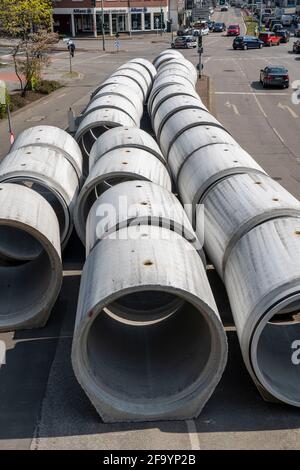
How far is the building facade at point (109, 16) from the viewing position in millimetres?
67625

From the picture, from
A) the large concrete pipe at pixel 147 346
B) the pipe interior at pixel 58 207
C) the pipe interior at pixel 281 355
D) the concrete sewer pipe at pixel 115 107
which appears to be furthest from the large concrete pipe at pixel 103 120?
the pipe interior at pixel 281 355

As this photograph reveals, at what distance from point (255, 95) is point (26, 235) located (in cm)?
2047

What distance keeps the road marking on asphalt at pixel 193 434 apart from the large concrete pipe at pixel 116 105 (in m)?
10.4

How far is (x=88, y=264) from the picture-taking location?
7250 mm

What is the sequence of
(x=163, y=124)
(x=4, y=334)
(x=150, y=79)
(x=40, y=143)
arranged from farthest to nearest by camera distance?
(x=150, y=79) → (x=163, y=124) → (x=40, y=143) → (x=4, y=334)

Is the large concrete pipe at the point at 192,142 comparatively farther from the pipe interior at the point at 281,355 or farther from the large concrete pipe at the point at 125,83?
the large concrete pipe at the point at 125,83

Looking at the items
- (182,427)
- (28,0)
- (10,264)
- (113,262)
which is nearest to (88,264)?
(113,262)

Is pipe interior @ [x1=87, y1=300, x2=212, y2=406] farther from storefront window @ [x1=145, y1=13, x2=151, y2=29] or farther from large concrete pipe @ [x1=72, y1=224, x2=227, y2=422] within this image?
storefront window @ [x1=145, y1=13, x2=151, y2=29]

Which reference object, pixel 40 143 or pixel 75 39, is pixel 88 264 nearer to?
pixel 40 143

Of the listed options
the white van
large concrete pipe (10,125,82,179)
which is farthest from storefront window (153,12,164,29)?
large concrete pipe (10,125,82,179)

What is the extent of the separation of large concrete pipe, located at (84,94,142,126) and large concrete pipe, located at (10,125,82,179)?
2.57 m

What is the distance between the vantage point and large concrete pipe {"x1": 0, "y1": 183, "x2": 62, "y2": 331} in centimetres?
873

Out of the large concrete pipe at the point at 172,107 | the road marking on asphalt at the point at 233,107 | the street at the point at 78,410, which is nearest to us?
the street at the point at 78,410

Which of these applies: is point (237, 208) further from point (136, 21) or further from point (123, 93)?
point (136, 21)
